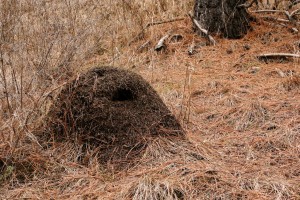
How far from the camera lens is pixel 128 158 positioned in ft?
10.1

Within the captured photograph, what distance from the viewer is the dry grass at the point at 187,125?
269cm

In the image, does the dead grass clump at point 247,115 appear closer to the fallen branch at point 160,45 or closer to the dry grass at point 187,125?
the dry grass at point 187,125

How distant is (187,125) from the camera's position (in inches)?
147

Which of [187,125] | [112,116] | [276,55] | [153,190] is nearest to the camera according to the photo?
[153,190]

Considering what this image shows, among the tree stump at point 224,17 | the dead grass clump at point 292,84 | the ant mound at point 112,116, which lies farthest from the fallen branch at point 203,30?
the ant mound at point 112,116

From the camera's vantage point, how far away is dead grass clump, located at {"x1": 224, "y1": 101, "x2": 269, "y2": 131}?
3.69 metres

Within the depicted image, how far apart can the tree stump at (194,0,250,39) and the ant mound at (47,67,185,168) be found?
2.80m

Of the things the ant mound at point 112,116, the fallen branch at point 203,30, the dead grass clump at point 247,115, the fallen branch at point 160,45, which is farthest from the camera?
the fallen branch at point 160,45

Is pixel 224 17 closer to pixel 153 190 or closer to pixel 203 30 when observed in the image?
pixel 203 30

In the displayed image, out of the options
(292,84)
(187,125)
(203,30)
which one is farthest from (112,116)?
(203,30)

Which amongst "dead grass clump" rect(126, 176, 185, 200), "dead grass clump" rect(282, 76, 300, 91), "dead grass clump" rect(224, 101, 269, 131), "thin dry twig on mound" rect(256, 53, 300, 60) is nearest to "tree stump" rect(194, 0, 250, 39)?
"thin dry twig on mound" rect(256, 53, 300, 60)

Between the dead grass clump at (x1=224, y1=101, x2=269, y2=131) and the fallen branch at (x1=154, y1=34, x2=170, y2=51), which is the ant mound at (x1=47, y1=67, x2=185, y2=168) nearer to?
the dead grass clump at (x1=224, y1=101, x2=269, y2=131)

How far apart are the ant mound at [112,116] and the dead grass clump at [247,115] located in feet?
1.96

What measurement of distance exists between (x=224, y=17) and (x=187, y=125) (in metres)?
2.69
